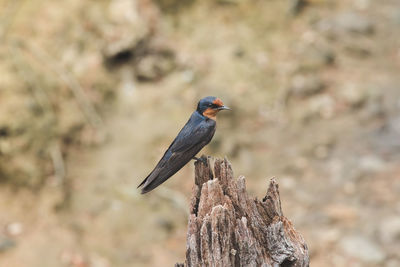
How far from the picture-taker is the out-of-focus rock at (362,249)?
7.30m

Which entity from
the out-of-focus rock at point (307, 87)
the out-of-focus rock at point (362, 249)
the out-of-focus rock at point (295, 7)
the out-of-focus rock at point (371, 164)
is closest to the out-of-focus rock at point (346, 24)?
the out-of-focus rock at point (295, 7)

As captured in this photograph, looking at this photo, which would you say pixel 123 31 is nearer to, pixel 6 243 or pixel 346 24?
pixel 6 243

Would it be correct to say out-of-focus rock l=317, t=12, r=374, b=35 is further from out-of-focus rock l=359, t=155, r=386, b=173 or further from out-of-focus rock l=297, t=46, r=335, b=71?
out-of-focus rock l=359, t=155, r=386, b=173

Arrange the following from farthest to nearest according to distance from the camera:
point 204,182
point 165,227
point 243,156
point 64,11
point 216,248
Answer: point 64,11 → point 243,156 → point 165,227 → point 204,182 → point 216,248

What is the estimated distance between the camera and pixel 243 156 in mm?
9414

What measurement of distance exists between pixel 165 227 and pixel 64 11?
191 inches

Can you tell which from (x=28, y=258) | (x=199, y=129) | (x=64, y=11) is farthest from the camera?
(x=64, y=11)

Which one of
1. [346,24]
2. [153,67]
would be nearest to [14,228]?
[153,67]

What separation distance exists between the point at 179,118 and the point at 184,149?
5.23 meters

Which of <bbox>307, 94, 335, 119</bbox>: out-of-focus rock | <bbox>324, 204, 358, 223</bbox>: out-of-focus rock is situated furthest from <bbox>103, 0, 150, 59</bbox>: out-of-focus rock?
<bbox>324, 204, 358, 223</bbox>: out-of-focus rock

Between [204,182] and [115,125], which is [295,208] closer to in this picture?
[115,125]

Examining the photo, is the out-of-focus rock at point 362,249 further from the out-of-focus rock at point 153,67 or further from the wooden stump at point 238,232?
the out-of-focus rock at point 153,67

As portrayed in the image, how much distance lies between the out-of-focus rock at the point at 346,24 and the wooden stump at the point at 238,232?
8.47 meters

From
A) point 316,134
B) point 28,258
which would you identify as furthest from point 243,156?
point 28,258
